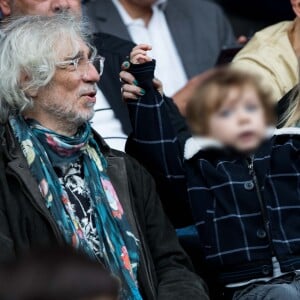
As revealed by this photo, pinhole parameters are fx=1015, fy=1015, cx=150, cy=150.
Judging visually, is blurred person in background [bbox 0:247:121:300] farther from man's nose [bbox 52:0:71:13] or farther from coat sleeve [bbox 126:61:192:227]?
man's nose [bbox 52:0:71:13]

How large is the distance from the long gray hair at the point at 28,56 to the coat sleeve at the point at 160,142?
0.23m

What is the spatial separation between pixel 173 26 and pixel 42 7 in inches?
20.9

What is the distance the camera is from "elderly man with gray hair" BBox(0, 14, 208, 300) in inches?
102

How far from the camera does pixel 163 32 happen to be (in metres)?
3.62

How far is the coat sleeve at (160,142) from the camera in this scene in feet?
8.77

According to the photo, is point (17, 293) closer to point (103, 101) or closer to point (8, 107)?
point (8, 107)

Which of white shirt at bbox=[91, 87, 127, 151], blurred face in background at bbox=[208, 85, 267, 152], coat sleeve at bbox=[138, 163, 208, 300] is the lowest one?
coat sleeve at bbox=[138, 163, 208, 300]

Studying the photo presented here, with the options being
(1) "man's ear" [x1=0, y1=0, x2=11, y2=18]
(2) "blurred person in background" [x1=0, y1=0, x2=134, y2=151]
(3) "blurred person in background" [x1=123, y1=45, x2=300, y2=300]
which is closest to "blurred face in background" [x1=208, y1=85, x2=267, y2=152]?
(3) "blurred person in background" [x1=123, y1=45, x2=300, y2=300]

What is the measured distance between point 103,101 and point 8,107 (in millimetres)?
534

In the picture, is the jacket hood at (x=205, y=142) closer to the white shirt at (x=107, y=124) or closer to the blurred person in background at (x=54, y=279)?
the blurred person in background at (x=54, y=279)

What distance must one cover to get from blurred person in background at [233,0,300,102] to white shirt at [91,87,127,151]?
529 millimetres

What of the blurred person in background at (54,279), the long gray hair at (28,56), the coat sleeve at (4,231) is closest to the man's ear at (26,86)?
the long gray hair at (28,56)

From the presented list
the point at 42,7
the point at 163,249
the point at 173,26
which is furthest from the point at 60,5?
the point at 163,249

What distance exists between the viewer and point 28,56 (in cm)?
274
